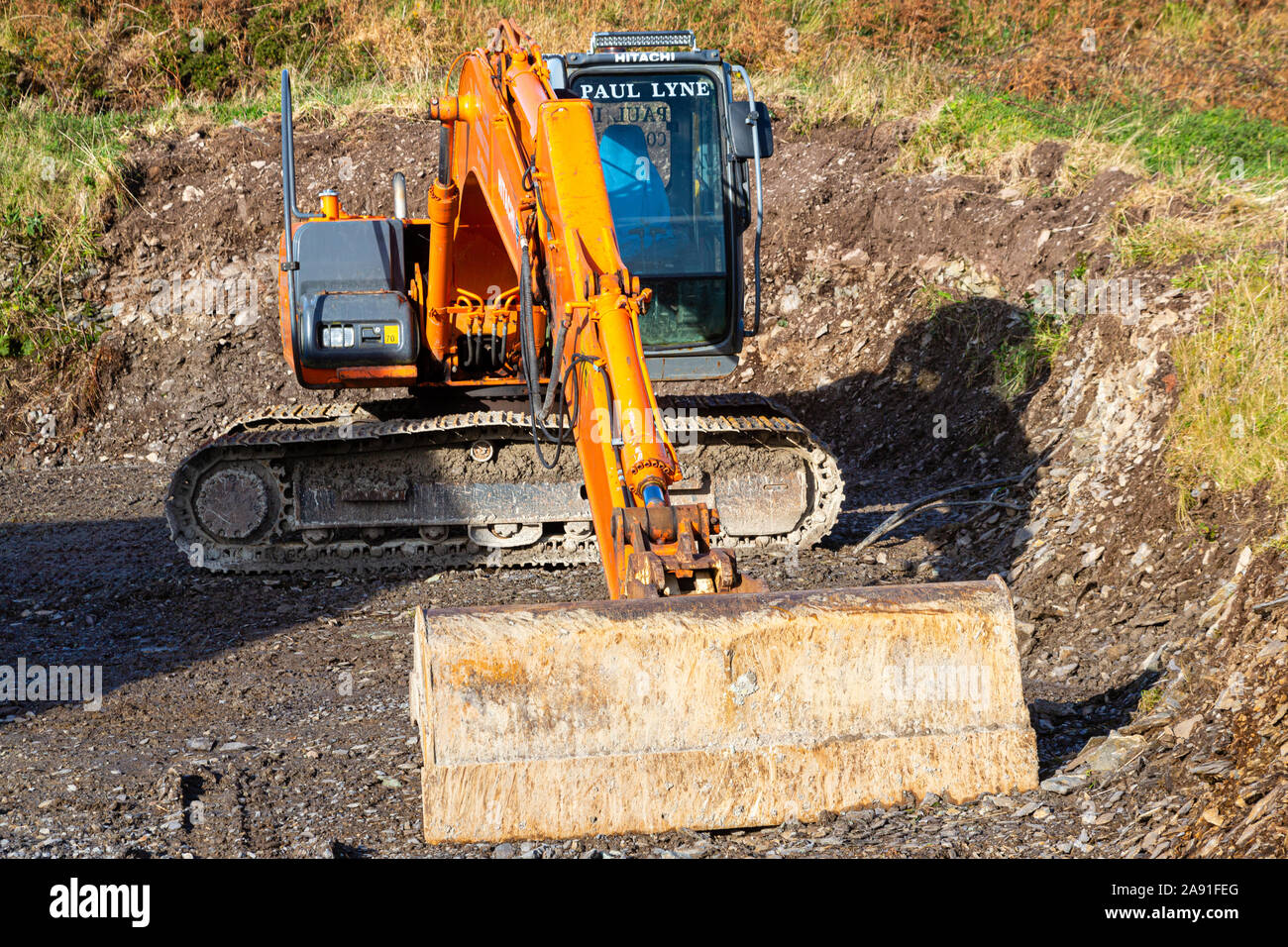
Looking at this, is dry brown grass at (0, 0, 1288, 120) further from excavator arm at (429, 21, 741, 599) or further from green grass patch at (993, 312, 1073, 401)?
excavator arm at (429, 21, 741, 599)

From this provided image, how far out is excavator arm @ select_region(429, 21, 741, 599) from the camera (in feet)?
12.6

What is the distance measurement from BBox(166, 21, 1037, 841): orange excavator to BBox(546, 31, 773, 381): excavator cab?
16 mm

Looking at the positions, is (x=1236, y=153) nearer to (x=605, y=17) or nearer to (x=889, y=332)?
(x=889, y=332)

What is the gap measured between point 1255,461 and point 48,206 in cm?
1181

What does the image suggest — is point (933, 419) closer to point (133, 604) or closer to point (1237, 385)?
point (1237, 385)

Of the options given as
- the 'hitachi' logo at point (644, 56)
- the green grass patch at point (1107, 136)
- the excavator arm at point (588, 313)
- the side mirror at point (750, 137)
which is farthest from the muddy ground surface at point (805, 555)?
the 'hitachi' logo at point (644, 56)

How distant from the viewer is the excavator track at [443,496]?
7359mm

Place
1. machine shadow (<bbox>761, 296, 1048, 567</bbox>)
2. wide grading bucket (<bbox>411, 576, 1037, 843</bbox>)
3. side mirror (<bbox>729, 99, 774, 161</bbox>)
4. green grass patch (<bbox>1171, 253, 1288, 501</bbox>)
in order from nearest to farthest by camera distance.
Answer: wide grading bucket (<bbox>411, 576, 1037, 843</bbox>) < green grass patch (<bbox>1171, 253, 1288, 501</bbox>) < side mirror (<bbox>729, 99, 774, 161</bbox>) < machine shadow (<bbox>761, 296, 1048, 567</bbox>)

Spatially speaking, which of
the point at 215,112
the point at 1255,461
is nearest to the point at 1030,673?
the point at 1255,461

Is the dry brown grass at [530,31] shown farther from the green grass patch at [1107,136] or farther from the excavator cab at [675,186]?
the excavator cab at [675,186]

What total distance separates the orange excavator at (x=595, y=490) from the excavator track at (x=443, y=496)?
0.02m

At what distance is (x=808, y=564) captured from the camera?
7.19 metres

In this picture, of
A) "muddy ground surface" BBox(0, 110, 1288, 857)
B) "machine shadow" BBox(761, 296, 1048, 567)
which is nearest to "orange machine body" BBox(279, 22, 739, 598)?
"muddy ground surface" BBox(0, 110, 1288, 857)

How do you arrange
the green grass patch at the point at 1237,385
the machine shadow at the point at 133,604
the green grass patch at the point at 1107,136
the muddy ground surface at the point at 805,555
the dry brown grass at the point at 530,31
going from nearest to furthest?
the muddy ground surface at the point at 805,555 < the green grass patch at the point at 1237,385 < the machine shadow at the point at 133,604 < the green grass patch at the point at 1107,136 < the dry brown grass at the point at 530,31
